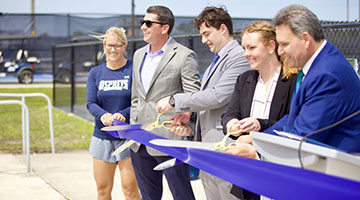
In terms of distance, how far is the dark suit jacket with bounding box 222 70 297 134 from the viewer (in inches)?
129

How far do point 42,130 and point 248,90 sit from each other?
9799 mm

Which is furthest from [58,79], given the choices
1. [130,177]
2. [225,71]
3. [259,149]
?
[259,149]

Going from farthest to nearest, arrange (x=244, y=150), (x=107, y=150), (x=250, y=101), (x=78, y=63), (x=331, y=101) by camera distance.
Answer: (x=78, y=63) → (x=107, y=150) → (x=250, y=101) → (x=244, y=150) → (x=331, y=101)

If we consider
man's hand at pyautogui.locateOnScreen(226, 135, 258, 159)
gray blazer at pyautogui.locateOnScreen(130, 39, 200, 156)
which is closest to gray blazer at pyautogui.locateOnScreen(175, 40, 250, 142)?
gray blazer at pyautogui.locateOnScreen(130, 39, 200, 156)

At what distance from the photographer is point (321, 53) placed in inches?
103

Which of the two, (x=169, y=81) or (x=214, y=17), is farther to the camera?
(x=169, y=81)

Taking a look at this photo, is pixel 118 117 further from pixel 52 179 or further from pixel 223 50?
pixel 52 179

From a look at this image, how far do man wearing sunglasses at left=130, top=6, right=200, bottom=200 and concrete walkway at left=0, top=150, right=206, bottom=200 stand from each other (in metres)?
2.01

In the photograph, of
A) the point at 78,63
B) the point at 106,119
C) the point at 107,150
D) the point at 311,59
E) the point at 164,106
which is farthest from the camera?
the point at 78,63

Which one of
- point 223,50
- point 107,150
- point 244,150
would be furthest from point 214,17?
point 107,150

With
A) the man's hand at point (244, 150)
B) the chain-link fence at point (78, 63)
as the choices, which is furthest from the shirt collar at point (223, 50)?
the chain-link fence at point (78, 63)

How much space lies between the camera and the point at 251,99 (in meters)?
3.46

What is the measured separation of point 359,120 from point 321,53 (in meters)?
0.37

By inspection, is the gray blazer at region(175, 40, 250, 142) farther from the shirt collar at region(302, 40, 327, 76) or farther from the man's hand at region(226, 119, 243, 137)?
the shirt collar at region(302, 40, 327, 76)
